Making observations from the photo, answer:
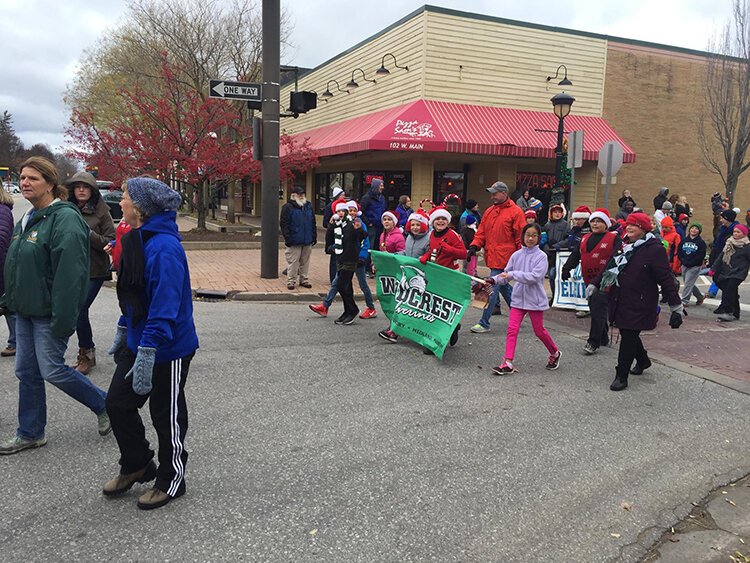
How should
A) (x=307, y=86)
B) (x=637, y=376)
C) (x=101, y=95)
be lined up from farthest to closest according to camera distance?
(x=101, y=95) < (x=307, y=86) < (x=637, y=376)

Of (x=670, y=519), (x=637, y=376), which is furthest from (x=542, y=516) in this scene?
(x=637, y=376)

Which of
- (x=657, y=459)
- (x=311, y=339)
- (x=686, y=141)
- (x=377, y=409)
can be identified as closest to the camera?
(x=657, y=459)

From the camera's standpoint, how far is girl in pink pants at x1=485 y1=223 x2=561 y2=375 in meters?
5.91

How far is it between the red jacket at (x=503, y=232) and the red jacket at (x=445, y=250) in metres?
1.30

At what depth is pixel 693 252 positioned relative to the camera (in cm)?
1025

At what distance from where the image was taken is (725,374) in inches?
242

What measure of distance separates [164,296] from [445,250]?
13.6 feet

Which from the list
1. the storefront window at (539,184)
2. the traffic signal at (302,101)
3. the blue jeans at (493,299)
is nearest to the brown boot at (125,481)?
the blue jeans at (493,299)

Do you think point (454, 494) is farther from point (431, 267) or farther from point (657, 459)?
point (431, 267)

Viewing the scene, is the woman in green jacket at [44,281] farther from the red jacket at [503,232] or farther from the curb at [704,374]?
the curb at [704,374]

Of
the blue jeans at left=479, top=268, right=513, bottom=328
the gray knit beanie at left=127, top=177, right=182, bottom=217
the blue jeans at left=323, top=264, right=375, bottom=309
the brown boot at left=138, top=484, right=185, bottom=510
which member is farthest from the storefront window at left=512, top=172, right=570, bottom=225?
the brown boot at left=138, top=484, right=185, bottom=510

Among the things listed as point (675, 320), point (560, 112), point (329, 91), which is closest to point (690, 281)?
point (560, 112)

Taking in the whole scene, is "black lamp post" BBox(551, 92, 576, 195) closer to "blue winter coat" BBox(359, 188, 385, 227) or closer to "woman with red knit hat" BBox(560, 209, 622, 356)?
"blue winter coat" BBox(359, 188, 385, 227)

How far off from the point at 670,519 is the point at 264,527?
7.41 feet
